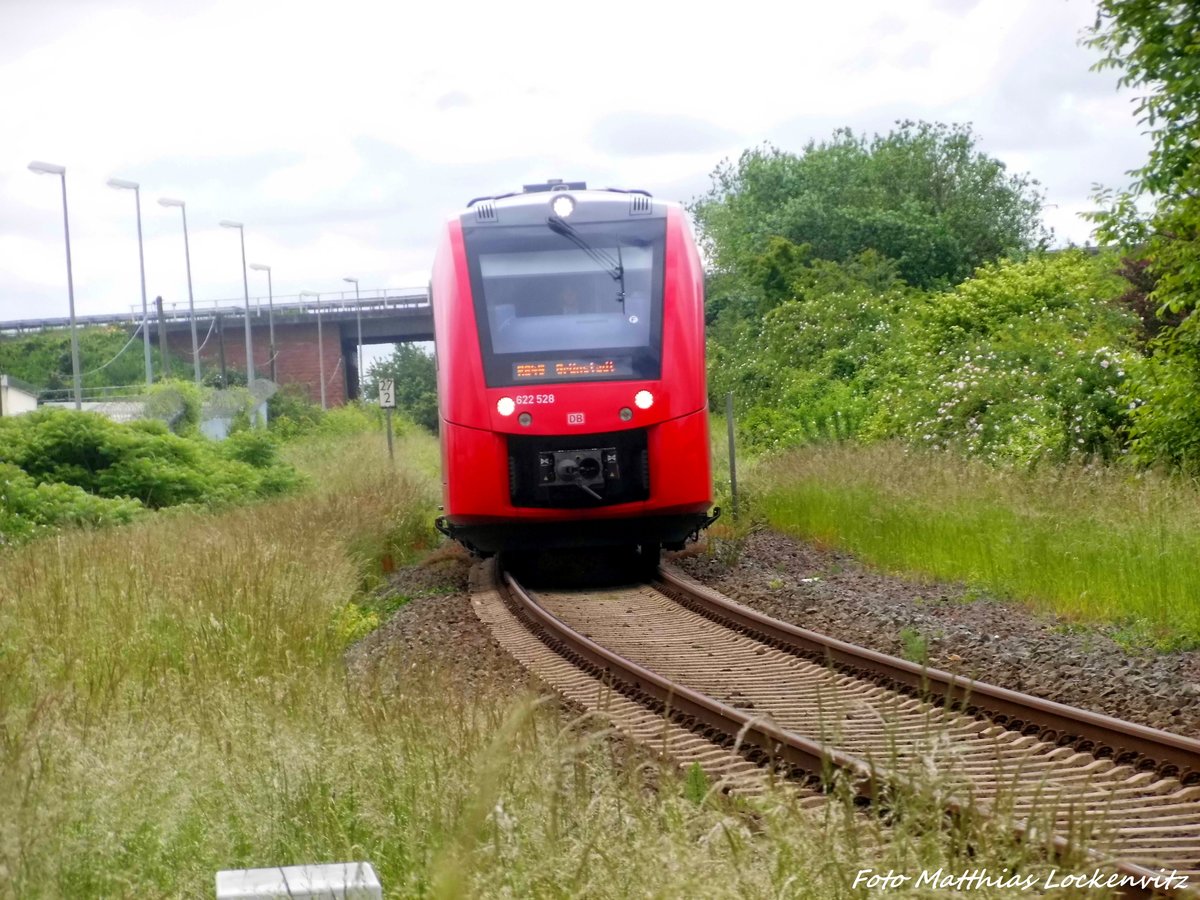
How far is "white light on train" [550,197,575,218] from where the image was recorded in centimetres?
1286

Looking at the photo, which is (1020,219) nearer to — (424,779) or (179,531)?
(179,531)

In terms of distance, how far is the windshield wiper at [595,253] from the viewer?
41.8ft

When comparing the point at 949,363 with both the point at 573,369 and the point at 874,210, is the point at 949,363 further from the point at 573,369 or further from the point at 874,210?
the point at 874,210

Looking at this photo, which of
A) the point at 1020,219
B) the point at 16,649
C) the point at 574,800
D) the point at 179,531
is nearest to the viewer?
the point at 574,800

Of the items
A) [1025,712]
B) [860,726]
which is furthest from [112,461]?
[1025,712]

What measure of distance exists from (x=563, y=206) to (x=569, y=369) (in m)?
1.57

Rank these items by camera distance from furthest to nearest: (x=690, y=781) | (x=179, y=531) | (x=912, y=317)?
1. (x=912, y=317)
2. (x=179, y=531)
3. (x=690, y=781)

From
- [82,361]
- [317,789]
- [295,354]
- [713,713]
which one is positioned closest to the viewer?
[317,789]

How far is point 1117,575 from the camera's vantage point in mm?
10086

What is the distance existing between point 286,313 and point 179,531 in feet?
199

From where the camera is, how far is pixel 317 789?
190 inches

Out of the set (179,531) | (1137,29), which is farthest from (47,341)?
(1137,29)

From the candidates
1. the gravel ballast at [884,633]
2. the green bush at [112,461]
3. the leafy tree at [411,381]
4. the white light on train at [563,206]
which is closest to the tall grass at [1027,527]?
the gravel ballast at [884,633]

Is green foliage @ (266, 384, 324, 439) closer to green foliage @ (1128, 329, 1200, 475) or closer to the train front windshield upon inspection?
the train front windshield
